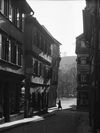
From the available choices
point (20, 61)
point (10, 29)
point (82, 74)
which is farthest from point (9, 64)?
point (82, 74)

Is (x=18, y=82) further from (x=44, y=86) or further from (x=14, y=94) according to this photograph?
(x=44, y=86)

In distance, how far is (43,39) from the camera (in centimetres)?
4012

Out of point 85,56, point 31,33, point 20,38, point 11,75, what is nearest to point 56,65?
point 85,56

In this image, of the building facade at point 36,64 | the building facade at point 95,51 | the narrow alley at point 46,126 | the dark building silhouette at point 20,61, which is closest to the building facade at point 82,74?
the building facade at point 36,64

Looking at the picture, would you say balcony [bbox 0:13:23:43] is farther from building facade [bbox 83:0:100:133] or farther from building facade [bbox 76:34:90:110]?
building facade [bbox 76:34:90:110]

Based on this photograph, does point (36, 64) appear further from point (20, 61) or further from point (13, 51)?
point (13, 51)

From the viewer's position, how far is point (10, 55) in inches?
979

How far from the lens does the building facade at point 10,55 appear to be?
23006 millimetres

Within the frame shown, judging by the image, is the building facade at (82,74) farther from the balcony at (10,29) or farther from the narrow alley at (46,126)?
the balcony at (10,29)

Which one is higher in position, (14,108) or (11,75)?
(11,75)

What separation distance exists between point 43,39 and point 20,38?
11946 mm

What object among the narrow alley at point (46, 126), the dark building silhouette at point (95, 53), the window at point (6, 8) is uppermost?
the window at point (6, 8)

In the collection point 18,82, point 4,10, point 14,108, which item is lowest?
point 14,108

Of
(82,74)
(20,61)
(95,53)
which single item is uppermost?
(82,74)
